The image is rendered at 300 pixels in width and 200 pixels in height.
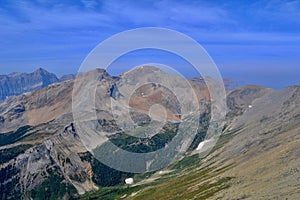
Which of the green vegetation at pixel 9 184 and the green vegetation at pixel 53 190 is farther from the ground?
the green vegetation at pixel 9 184

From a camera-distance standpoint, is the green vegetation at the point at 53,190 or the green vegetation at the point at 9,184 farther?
the green vegetation at the point at 53,190

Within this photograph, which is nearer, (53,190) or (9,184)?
(53,190)

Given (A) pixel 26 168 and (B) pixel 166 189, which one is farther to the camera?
(A) pixel 26 168

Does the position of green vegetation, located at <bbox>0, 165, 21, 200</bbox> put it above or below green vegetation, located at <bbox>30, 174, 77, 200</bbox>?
above

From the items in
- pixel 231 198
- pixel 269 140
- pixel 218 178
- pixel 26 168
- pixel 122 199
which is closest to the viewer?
pixel 231 198

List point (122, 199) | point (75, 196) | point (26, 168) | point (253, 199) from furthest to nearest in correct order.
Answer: point (26, 168), point (75, 196), point (122, 199), point (253, 199)

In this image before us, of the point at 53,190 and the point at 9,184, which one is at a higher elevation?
the point at 9,184

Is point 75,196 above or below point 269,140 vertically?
below

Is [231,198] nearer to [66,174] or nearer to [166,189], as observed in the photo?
[166,189]

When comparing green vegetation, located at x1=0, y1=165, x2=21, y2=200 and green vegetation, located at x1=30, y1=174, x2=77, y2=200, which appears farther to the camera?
Result: green vegetation, located at x1=30, y1=174, x2=77, y2=200

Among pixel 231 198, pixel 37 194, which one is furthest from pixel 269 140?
pixel 37 194
